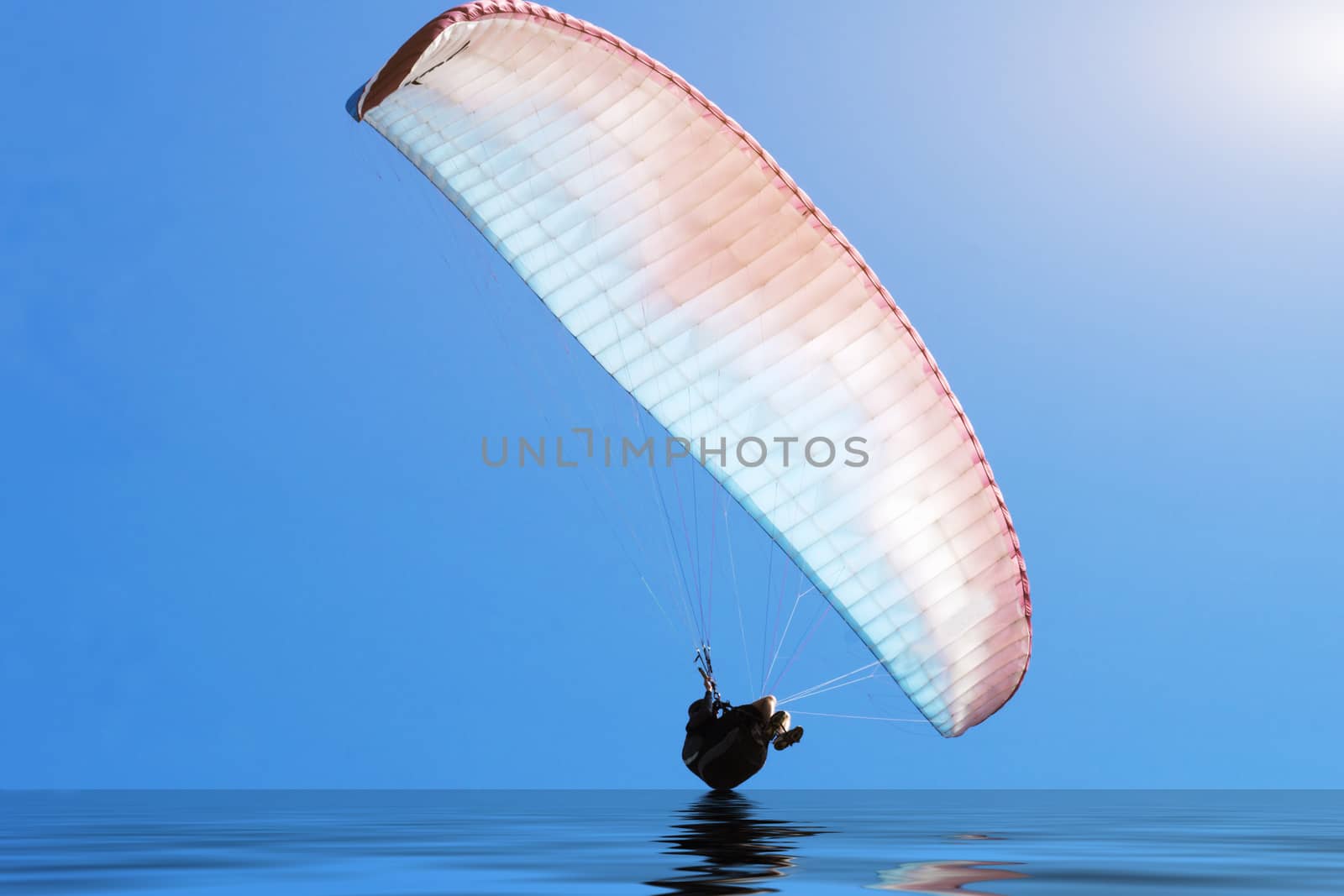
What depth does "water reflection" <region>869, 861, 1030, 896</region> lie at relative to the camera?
7.75 m

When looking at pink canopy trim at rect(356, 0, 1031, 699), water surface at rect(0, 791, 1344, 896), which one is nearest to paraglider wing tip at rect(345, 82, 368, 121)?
pink canopy trim at rect(356, 0, 1031, 699)

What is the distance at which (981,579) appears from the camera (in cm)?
1521

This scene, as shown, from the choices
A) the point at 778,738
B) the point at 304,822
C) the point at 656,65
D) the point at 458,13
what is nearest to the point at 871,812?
the point at 778,738

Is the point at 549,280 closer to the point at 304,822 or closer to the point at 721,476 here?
the point at 721,476

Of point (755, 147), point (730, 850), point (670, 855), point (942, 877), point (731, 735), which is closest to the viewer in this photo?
point (942, 877)

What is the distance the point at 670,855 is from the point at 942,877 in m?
2.13

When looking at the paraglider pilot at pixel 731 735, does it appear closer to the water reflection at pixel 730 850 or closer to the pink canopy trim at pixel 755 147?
the water reflection at pixel 730 850

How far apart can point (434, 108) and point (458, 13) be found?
220 centimetres

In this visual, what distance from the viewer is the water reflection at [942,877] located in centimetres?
775

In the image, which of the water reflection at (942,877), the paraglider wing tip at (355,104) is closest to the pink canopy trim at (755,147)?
the paraglider wing tip at (355,104)

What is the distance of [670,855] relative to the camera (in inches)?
395

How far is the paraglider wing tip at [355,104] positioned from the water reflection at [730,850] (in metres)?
6.27

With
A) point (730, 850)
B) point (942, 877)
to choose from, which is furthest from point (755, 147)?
point (942, 877)

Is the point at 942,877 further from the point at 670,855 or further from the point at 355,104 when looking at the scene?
the point at 355,104
